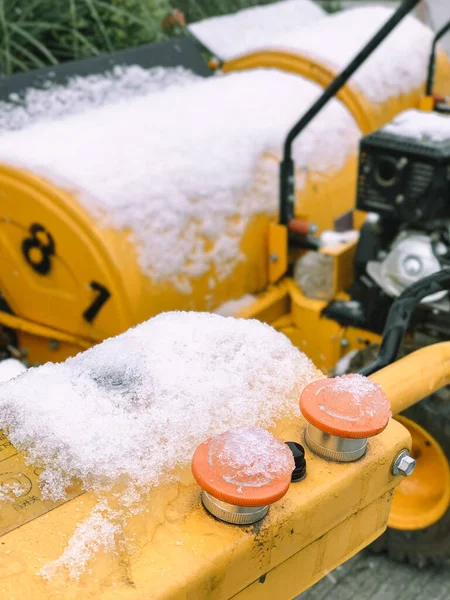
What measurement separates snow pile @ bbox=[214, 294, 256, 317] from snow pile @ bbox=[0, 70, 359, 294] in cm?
14

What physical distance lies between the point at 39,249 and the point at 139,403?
121 cm

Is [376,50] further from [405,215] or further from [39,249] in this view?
[39,249]

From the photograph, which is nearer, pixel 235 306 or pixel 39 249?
pixel 39 249

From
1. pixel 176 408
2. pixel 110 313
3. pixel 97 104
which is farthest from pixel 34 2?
pixel 176 408

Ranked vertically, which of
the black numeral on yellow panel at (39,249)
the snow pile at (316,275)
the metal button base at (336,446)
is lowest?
the snow pile at (316,275)

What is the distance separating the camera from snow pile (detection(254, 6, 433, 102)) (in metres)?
2.85

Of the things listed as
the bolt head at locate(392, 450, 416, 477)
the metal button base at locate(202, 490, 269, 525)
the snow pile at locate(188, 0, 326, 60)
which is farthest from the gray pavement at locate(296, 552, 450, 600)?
the snow pile at locate(188, 0, 326, 60)

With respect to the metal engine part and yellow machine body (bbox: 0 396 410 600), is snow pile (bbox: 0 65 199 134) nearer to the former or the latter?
the metal engine part

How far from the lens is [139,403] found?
34.0 inches

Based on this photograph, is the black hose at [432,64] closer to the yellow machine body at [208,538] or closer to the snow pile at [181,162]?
the snow pile at [181,162]

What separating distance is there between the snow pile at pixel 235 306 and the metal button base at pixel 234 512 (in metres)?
1.44

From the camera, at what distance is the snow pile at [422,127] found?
6.37ft

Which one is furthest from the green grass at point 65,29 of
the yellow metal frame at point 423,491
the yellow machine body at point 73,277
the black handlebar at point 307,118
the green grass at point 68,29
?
the yellow metal frame at point 423,491

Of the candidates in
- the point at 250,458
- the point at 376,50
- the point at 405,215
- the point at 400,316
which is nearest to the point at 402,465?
the point at 250,458
